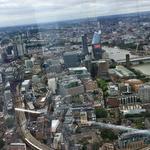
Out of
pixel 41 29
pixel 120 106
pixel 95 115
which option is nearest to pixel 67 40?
pixel 41 29

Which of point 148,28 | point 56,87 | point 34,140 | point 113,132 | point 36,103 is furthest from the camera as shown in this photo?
point 148,28

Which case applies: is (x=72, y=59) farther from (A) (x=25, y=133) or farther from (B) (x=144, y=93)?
(A) (x=25, y=133)

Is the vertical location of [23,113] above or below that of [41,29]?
below

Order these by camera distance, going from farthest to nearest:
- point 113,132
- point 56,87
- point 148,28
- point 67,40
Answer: point 148,28, point 67,40, point 56,87, point 113,132

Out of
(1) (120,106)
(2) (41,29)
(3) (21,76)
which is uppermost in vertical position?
(2) (41,29)

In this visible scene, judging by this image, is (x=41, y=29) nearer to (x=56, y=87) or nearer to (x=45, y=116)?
(x=56, y=87)

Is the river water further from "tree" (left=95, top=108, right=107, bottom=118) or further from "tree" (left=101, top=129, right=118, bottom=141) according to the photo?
"tree" (left=101, top=129, right=118, bottom=141)

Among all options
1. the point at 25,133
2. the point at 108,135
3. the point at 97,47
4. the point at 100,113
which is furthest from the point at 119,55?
the point at 25,133
